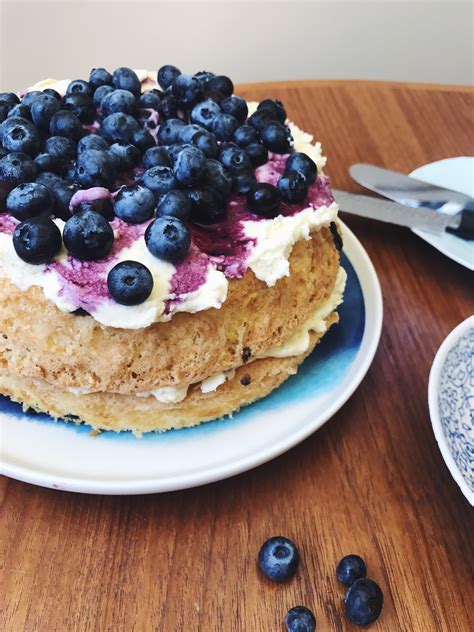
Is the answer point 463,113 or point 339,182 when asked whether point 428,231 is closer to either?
point 339,182

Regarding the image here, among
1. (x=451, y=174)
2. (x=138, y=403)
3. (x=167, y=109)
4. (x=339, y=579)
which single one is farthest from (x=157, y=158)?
(x=451, y=174)

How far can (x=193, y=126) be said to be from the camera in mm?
1370

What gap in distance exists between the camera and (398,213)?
6.09 feet

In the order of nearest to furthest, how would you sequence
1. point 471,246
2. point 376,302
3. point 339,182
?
point 376,302, point 471,246, point 339,182

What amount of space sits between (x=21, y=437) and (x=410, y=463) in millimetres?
751

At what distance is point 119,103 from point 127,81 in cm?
14

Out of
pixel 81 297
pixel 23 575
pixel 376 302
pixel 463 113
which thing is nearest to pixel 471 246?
pixel 376 302

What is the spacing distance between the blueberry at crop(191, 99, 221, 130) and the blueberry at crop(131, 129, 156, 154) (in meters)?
0.15

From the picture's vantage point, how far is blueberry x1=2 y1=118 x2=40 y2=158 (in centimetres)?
127

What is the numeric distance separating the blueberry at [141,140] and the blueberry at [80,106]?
157 millimetres

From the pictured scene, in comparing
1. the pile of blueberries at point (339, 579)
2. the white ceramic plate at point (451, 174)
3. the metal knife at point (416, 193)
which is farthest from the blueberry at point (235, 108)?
the pile of blueberries at point (339, 579)

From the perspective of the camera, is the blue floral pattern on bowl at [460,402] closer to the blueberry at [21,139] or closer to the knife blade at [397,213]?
the knife blade at [397,213]

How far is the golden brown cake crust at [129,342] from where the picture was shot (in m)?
1.11

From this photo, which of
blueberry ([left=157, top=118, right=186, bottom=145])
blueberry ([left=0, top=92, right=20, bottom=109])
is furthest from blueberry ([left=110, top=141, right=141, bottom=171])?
blueberry ([left=0, top=92, right=20, bottom=109])
